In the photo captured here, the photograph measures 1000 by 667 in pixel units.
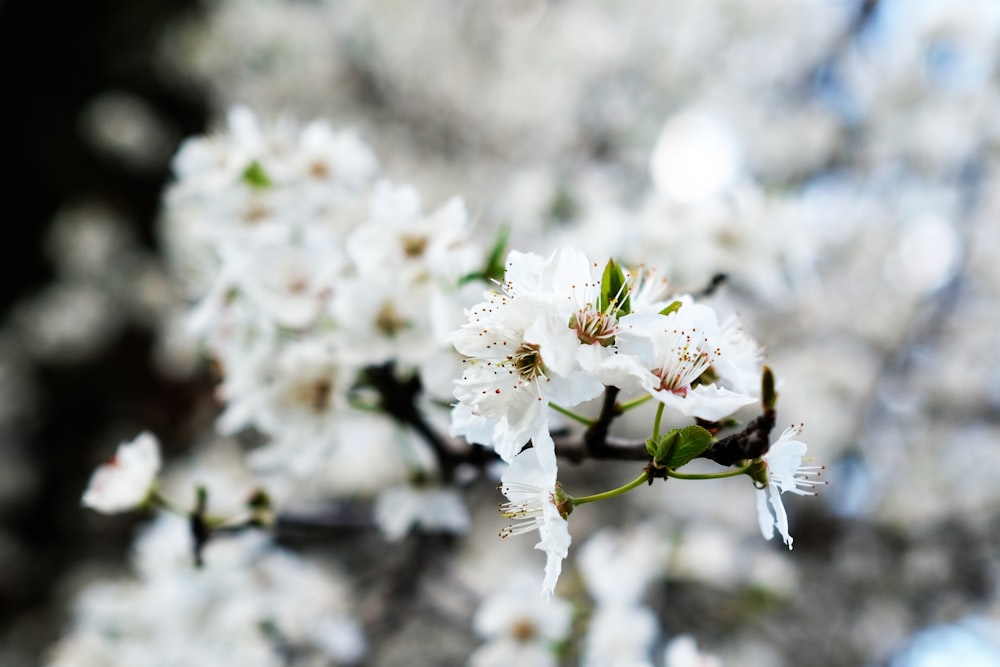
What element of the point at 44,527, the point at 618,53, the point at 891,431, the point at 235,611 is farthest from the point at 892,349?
the point at 44,527

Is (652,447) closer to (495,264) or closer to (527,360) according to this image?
(527,360)

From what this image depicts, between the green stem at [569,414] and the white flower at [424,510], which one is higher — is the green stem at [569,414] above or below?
above

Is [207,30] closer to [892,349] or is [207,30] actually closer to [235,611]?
[235,611]

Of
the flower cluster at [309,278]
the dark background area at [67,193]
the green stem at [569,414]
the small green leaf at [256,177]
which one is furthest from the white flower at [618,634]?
the dark background area at [67,193]

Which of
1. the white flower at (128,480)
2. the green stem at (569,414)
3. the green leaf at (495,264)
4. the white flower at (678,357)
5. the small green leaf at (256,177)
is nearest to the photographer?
the white flower at (678,357)

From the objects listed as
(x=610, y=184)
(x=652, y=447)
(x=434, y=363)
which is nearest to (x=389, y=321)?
(x=434, y=363)

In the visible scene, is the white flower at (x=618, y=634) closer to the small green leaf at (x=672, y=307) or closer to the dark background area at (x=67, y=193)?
the small green leaf at (x=672, y=307)
